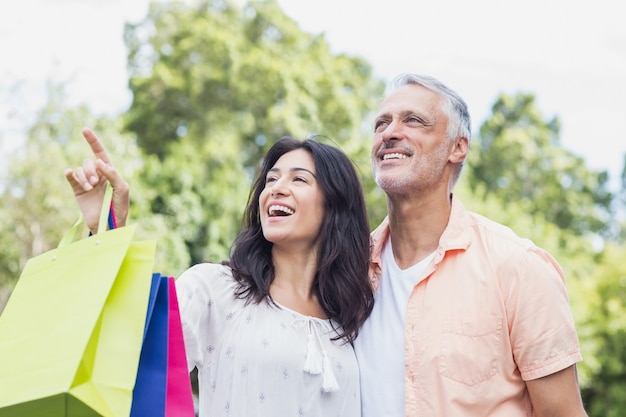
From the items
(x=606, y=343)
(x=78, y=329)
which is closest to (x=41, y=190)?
(x=606, y=343)

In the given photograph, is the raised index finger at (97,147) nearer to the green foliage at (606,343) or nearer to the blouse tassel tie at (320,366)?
the blouse tassel tie at (320,366)

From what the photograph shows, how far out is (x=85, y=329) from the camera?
71.7 inches

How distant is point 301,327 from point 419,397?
504 mm

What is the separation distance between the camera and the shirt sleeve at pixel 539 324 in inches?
109

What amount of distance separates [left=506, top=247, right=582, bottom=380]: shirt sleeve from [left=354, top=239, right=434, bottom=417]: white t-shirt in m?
0.41

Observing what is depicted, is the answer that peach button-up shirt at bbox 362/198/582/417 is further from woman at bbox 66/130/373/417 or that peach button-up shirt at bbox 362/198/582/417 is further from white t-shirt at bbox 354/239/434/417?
woman at bbox 66/130/373/417

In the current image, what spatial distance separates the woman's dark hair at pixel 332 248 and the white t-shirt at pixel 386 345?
0.05 metres

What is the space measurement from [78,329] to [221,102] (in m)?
19.4

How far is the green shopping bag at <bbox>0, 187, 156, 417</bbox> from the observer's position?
1.75 meters

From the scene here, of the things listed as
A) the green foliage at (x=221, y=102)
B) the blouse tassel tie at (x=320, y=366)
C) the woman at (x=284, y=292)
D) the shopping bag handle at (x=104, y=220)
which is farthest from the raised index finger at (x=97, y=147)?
the green foliage at (x=221, y=102)

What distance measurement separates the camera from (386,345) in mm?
2996

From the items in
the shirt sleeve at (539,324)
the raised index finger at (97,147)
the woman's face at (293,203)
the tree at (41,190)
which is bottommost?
the tree at (41,190)

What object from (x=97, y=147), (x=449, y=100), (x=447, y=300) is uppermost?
(x=449, y=100)

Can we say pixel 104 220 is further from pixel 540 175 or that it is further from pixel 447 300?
Answer: pixel 540 175
